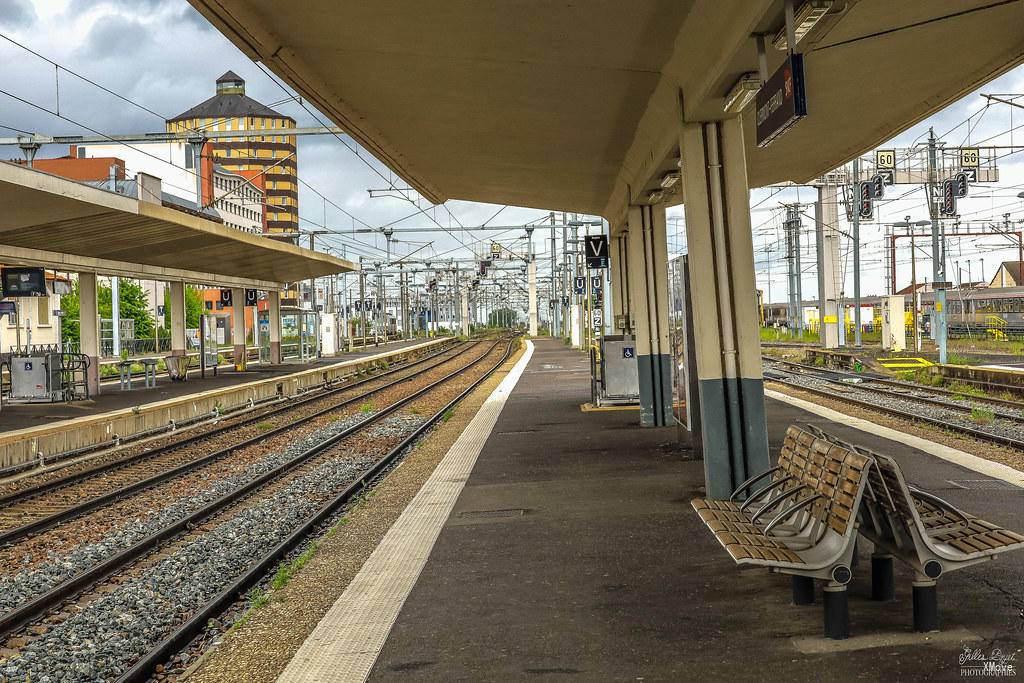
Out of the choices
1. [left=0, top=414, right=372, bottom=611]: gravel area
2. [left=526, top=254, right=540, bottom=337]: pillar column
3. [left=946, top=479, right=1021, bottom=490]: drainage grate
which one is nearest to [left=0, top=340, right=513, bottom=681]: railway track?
[left=0, top=414, right=372, bottom=611]: gravel area

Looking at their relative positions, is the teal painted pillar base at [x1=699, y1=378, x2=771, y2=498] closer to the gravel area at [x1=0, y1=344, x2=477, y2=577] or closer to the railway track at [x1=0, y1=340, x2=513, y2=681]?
the railway track at [x1=0, y1=340, x2=513, y2=681]

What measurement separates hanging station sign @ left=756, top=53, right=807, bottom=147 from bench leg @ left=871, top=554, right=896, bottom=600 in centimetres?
241

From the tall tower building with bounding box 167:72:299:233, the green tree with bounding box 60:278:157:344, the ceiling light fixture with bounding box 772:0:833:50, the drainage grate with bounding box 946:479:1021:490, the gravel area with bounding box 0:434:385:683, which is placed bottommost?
the gravel area with bounding box 0:434:385:683

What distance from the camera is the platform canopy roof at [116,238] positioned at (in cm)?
1658

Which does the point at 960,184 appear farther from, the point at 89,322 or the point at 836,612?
the point at 836,612

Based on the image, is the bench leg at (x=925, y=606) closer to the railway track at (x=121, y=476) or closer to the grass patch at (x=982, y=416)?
the railway track at (x=121, y=476)

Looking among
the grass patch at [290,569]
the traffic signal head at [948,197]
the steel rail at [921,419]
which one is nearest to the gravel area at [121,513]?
the grass patch at [290,569]

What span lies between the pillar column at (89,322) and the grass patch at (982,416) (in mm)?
18747

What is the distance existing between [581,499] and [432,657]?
4.49m

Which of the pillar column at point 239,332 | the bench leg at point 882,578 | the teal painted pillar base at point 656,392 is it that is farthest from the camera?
the pillar column at point 239,332

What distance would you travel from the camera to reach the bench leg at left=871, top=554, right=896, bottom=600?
5441mm

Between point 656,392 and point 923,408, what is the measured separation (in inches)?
228

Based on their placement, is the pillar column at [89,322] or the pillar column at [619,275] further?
the pillar column at [89,322]

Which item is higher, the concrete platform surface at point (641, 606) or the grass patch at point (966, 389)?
the grass patch at point (966, 389)
